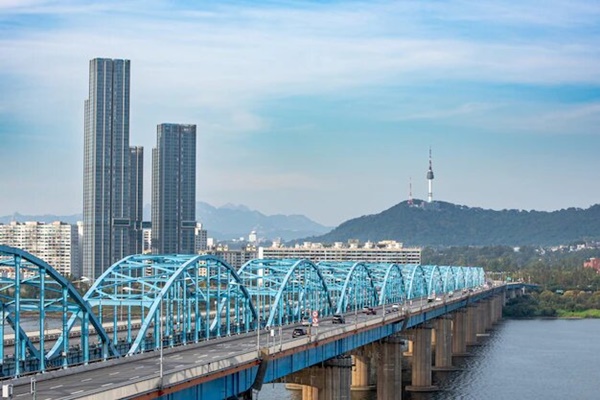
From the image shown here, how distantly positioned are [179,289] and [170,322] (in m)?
8.73

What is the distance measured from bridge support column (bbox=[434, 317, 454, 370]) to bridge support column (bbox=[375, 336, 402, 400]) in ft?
115

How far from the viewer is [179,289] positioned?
287 ft

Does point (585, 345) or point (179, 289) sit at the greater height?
point (179, 289)

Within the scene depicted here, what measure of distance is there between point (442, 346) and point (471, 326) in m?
39.9

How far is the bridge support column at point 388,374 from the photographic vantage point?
356 ft

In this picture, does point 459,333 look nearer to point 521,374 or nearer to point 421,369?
point 521,374

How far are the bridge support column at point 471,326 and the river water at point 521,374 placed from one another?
242 centimetres

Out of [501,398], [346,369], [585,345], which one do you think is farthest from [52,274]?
[585,345]

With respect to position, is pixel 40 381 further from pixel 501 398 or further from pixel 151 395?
pixel 501 398

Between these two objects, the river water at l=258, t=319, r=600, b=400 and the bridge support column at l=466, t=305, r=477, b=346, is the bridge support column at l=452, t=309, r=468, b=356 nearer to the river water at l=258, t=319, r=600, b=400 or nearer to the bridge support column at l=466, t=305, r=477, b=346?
the river water at l=258, t=319, r=600, b=400

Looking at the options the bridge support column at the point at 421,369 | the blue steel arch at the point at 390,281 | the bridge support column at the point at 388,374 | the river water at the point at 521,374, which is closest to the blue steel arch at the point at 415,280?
the blue steel arch at the point at 390,281

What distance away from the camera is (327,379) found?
84.1 m

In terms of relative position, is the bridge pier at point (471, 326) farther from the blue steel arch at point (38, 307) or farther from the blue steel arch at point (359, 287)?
the blue steel arch at point (38, 307)

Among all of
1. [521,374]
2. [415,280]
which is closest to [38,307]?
[521,374]
